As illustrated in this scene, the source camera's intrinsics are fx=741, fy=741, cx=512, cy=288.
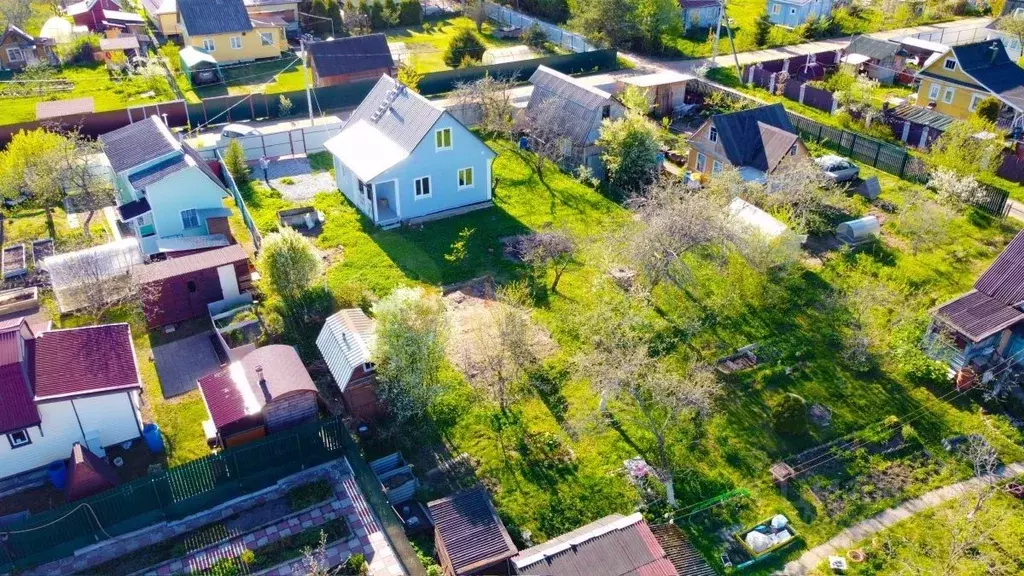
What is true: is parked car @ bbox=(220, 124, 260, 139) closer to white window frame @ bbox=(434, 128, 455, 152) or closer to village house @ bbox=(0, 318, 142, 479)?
white window frame @ bbox=(434, 128, 455, 152)

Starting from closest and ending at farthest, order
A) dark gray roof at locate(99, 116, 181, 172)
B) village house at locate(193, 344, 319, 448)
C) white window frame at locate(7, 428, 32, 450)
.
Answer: white window frame at locate(7, 428, 32, 450) < village house at locate(193, 344, 319, 448) < dark gray roof at locate(99, 116, 181, 172)

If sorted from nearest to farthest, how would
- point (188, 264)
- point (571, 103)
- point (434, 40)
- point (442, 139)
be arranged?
point (188, 264), point (442, 139), point (571, 103), point (434, 40)

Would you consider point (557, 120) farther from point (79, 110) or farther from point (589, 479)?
point (79, 110)

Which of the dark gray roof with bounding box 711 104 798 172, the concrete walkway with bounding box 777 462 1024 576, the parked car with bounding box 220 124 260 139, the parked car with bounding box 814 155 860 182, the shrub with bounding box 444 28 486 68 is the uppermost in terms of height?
the shrub with bounding box 444 28 486 68

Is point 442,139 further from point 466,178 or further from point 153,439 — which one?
point 153,439

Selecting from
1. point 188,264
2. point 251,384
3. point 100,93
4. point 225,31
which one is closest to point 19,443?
point 251,384

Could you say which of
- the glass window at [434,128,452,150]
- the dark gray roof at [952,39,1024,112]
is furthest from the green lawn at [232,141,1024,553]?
the dark gray roof at [952,39,1024,112]
